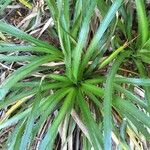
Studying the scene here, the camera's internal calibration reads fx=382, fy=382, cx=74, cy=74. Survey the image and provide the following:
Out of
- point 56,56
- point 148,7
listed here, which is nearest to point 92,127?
point 56,56

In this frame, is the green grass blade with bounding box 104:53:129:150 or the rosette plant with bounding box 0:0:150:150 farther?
the rosette plant with bounding box 0:0:150:150

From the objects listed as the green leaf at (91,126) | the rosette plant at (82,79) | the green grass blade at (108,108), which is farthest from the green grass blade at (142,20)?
the green leaf at (91,126)

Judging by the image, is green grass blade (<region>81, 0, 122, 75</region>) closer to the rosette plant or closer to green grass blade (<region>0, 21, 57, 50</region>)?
the rosette plant

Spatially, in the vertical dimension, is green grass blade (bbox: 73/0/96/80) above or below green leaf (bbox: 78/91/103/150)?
above

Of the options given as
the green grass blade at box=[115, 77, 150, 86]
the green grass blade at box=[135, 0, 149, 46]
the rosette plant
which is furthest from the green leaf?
the green grass blade at box=[135, 0, 149, 46]

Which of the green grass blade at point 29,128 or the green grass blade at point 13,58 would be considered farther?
the green grass blade at point 13,58

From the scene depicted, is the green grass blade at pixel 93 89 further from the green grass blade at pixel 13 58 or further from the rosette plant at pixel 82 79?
the green grass blade at pixel 13 58

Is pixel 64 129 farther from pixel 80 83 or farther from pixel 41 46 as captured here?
pixel 41 46

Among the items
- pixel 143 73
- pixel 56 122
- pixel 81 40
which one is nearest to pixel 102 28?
pixel 81 40
